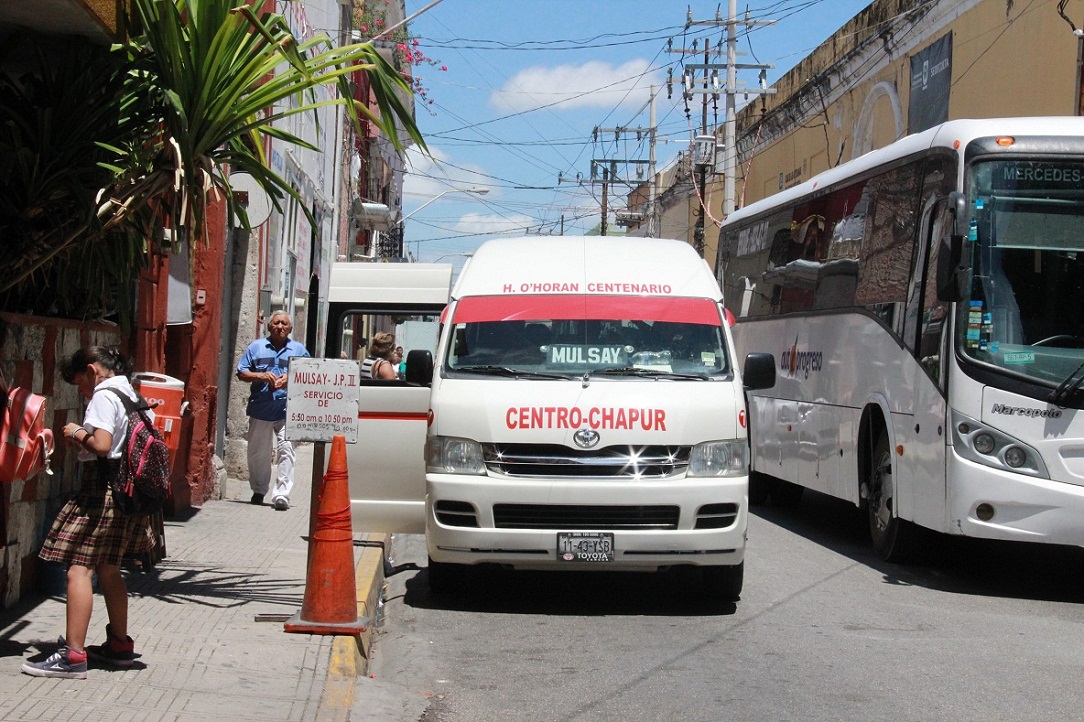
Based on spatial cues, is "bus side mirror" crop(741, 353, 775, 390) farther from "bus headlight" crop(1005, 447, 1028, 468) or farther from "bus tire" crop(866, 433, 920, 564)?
"bus tire" crop(866, 433, 920, 564)

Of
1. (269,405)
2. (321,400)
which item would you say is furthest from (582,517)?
(269,405)

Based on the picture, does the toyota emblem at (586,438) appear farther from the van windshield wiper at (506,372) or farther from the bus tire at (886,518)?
the bus tire at (886,518)

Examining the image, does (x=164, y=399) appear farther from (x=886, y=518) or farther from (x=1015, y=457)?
(x=886, y=518)

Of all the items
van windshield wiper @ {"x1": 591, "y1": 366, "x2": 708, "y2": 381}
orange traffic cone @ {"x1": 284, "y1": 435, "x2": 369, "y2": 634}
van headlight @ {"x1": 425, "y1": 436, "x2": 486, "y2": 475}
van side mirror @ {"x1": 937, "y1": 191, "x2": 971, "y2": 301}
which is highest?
van side mirror @ {"x1": 937, "y1": 191, "x2": 971, "y2": 301}

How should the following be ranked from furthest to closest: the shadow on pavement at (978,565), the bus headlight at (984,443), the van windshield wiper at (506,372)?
the shadow on pavement at (978,565)
the bus headlight at (984,443)
the van windshield wiper at (506,372)

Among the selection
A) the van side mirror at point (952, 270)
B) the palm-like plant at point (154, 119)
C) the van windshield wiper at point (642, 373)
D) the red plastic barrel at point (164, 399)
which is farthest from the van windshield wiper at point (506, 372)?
the van side mirror at point (952, 270)

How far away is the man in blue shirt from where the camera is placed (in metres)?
12.7

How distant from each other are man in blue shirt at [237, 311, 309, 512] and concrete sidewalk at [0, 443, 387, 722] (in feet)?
8.48

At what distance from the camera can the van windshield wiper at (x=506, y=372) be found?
859cm

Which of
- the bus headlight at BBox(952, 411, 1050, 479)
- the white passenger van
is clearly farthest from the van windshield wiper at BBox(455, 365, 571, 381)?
the bus headlight at BBox(952, 411, 1050, 479)

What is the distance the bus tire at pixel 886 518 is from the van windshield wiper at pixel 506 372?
3.44 m

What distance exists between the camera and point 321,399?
765 cm

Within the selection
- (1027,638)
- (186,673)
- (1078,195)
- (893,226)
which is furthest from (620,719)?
(893,226)

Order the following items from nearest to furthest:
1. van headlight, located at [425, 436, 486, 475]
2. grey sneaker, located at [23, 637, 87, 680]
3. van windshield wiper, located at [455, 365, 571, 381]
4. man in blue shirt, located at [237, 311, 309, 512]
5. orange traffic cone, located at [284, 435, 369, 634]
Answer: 1. grey sneaker, located at [23, 637, 87, 680]
2. orange traffic cone, located at [284, 435, 369, 634]
3. van headlight, located at [425, 436, 486, 475]
4. van windshield wiper, located at [455, 365, 571, 381]
5. man in blue shirt, located at [237, 311, 309, 512]
